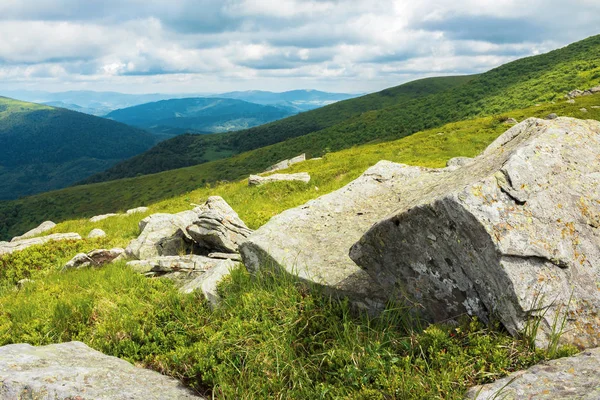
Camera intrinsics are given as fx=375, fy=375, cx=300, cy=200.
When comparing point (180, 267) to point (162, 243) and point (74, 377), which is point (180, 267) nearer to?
point (162, 243)

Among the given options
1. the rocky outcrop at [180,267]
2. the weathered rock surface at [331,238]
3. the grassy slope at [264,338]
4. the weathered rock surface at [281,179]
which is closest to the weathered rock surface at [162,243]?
the rocky outcrop at [180,267]

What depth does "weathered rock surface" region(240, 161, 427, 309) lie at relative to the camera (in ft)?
23.3

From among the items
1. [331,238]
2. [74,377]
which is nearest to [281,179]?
[331,238]

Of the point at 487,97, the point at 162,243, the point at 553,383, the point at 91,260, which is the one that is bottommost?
the point at 91,260

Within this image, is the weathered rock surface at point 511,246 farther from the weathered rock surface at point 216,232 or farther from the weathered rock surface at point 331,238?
the weathered rock surface at point 216,232

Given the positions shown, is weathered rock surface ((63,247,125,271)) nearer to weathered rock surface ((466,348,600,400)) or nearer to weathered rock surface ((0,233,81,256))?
weathered rock surface ((0,233,81,256))

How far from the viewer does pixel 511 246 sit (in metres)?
5.08

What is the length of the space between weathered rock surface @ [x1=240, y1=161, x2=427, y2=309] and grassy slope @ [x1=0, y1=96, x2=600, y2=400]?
14.9 inches

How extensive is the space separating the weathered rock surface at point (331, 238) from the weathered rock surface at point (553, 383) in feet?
8.06

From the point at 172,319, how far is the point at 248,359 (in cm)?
257

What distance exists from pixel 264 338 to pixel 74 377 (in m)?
2.76

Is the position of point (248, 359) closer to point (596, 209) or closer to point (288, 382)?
point (288, 382)

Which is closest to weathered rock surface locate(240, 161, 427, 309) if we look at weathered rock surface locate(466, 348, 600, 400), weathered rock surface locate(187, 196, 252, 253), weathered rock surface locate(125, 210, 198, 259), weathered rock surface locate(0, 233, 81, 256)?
weathered rock surface locate(466, 348, 600, 400)

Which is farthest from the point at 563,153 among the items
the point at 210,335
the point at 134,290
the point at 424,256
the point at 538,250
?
the point at 134,290
